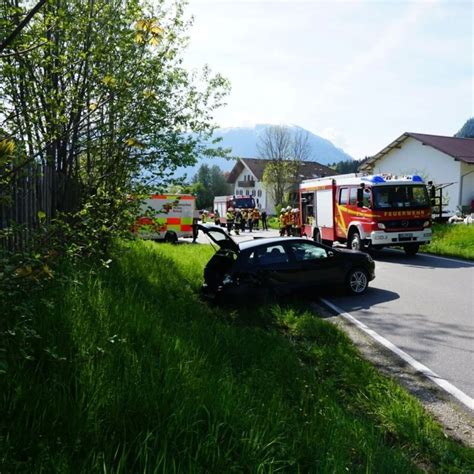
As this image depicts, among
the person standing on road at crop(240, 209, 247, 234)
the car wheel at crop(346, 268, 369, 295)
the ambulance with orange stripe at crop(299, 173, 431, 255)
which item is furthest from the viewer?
the person standing on road at crop(240, 209, 247, 234)

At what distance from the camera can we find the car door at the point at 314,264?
880 centimetres

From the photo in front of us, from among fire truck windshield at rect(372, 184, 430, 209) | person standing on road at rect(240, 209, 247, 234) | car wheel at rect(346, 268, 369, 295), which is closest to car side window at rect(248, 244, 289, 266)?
car wheel at rect(346, 268, 369, 295)

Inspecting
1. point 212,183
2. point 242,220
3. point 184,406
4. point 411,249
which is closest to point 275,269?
point 184,406

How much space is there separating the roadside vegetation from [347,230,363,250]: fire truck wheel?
2866 millimetres

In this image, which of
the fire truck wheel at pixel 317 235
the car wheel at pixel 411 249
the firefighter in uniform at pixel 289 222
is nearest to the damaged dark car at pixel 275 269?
the car wheel at pixel 411 249

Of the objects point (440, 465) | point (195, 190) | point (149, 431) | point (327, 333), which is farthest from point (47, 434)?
point (195, 190)

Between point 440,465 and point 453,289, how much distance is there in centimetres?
716

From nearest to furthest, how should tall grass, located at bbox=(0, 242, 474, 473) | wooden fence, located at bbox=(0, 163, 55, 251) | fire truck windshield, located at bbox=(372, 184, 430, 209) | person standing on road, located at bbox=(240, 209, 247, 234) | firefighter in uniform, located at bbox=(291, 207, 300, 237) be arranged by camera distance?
tall grass, located at bbox=(0, 242, 474, 473) < wooden fence, located at bbox=(0, 163, 55, 251) < fire truck windshield, located at bbox=(372, 184, 430, 209) < firefighter in uniform, located at bbox=(291, 207, 300, 237) < person standing on road, located at bbox=(240, 209, 247, 234)

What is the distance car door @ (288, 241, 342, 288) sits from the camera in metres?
8.80

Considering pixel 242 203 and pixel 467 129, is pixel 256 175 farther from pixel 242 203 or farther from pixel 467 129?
pixel 467 129

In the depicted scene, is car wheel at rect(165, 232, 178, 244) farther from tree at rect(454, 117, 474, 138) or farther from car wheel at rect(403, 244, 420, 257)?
tree at rect(454, 117, 474, 138)

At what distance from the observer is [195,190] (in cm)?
824

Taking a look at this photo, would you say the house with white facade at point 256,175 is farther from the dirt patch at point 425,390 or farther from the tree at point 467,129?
the tree at point 467,129

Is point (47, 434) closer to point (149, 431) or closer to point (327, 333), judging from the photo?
point (149, 431)
